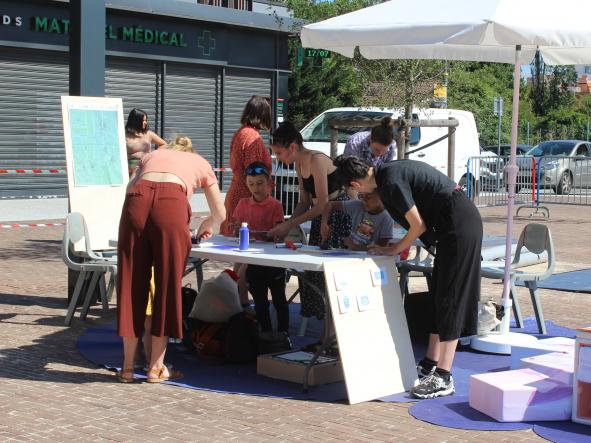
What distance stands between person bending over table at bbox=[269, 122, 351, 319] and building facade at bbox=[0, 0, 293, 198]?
1213cm

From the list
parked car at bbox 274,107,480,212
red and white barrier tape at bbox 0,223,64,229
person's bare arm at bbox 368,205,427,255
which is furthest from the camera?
red and white barrier tape at bbox 0,223,64,229

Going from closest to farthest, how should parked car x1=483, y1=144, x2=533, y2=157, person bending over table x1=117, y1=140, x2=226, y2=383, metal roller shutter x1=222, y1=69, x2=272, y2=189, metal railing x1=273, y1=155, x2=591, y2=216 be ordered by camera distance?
1. person bending over table x1=117, y1=140, x2=226, y2=383
2. metal railing x1=273, y1=155, x2=591, y2=216
3. metal roller shutter x1=222, y1=69, x2=272, y2=189
4. parked car x1=483, y1=144, x2=533, y2=157

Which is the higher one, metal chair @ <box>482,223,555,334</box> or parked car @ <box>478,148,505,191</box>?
parked car @ <box>478,148,505,191</box>

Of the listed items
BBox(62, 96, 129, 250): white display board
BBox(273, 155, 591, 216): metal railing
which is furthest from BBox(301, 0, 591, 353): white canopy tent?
BBox(273, 155, 591, 216): metal railing

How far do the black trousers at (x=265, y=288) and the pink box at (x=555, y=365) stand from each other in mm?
2177

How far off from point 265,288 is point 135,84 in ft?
53.0

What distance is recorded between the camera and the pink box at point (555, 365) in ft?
21.4

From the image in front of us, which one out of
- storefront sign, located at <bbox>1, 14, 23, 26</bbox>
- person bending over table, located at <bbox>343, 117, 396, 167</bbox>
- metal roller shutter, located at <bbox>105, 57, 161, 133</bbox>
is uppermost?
storefront sign, located at <bbox>1, 14, 23, 26</bbox>

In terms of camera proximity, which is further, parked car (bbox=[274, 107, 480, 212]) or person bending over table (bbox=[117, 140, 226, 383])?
parked car (bbox=[274, 107, 480, 212])

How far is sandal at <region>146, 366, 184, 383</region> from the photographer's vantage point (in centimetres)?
716

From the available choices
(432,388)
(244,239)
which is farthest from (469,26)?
(432,388)

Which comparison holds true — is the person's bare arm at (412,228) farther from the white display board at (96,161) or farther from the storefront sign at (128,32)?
the storefront sign at (128,32)

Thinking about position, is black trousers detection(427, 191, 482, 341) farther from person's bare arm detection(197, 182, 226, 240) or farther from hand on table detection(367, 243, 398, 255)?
person's bare arm detection(197, 182, 226, 240)

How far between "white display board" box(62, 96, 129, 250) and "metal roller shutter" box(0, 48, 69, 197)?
1213cm
